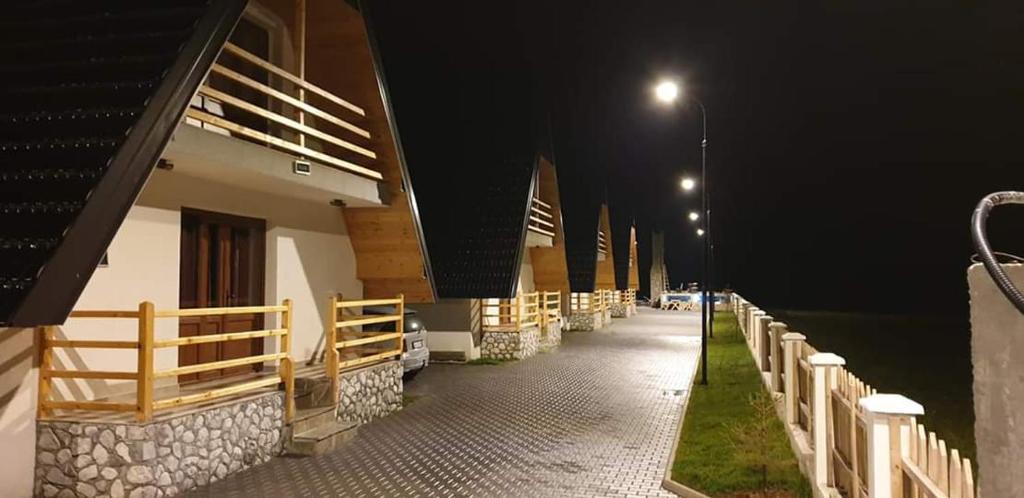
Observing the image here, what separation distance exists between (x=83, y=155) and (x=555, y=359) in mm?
13677

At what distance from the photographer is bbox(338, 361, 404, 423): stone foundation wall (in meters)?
9.58

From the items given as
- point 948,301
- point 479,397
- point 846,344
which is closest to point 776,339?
point 479,397

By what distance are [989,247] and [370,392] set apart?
29.5 ft

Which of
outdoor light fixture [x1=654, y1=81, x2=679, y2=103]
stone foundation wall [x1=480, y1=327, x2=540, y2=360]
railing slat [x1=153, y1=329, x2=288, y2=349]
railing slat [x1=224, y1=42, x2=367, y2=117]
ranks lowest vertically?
stone foundation wall [x1=480, y1=327, x2=540, y2=360]

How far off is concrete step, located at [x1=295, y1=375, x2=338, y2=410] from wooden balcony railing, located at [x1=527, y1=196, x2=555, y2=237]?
10.6 m

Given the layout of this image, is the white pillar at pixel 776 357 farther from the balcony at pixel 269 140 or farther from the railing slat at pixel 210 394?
the railing slat at pixel 210 394

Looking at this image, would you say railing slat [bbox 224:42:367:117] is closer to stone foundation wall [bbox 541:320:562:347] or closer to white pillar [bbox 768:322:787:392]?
white pillar [bbox 768:322:787:392]

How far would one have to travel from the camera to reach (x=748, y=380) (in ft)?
42.2

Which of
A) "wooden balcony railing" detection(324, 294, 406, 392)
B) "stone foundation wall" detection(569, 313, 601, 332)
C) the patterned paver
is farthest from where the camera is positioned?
"stone foundation wall" detection(569, 313, 601, 332)

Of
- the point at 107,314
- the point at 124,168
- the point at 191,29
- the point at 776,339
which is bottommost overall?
the point at 776,339

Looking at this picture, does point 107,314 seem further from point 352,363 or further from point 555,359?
point 555,359

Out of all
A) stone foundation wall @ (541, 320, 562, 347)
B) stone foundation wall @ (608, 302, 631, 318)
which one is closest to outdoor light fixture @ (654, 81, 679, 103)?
stone foundation wall @ (541, 320, 562, 347)

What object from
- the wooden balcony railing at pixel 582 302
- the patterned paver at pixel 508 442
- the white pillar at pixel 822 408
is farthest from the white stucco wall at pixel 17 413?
the wooden balcony railing at pixel 582 302

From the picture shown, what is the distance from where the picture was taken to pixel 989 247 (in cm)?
251
